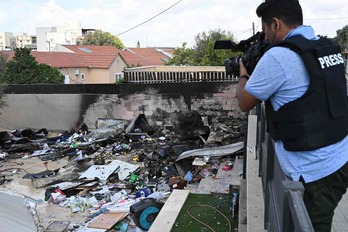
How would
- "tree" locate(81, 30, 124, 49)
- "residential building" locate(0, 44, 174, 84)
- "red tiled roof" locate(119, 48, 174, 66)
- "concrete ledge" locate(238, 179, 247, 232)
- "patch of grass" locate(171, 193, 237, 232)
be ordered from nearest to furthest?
"concrete ledge" locate(238, 179, 247, 232)
"patch of grass" locate(171, 193, 237, 232)
"residential building" locate(0, 44, 174, 84)
"red tiled roof" locate(119, 48, 174, 66)
"tree" locate(81, 30, 124, 49)

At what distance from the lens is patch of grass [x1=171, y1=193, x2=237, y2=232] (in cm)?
404

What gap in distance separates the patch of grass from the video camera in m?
2.53

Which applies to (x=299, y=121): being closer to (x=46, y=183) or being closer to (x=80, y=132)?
(x=46, y=183)

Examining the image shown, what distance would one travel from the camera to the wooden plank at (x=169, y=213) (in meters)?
3.94

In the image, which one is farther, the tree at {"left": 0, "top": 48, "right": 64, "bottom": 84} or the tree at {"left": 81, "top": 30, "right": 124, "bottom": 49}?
the tree at {"left": 81, "top": 30, "right": 124, "bottom": 49}

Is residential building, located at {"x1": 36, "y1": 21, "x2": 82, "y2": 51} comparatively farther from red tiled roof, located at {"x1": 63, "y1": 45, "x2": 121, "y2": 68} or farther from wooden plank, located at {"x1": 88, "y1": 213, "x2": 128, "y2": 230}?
wooden plank, located at {"x1": 88, "y1": 213, "x2": 128, "y2": 230}

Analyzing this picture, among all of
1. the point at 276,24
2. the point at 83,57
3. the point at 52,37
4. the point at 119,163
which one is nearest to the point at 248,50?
the point at 276,24

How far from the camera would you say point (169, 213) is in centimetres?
435

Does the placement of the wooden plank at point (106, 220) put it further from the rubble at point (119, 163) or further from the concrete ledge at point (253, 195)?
the concrete ledge at point (253, 195)

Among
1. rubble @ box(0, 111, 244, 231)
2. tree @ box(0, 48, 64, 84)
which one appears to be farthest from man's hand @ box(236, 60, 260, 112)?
tree @ box(0, 48, 64, 84)

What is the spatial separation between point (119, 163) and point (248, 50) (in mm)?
6501

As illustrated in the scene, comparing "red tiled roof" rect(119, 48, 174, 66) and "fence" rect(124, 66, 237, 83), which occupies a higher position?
"red tiled roof" rect(119, 48, 174, 66)

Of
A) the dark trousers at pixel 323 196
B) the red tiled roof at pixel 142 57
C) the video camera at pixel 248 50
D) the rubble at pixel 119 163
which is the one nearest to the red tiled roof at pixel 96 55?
the red tiled roof at pixel 142 57

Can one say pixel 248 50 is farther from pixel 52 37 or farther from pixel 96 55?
pixel 52 37
